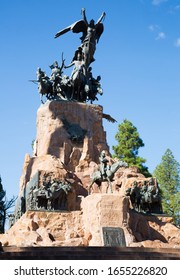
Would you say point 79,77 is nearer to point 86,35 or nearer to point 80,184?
point 86,35

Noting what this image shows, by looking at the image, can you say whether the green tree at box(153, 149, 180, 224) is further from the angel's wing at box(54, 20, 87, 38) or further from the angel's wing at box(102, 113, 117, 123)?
the angel's wing at box(54, 20, 87, 38)

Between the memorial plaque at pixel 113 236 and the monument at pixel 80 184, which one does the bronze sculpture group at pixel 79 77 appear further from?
the memorial plaque at pixel 113 236

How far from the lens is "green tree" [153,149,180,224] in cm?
4269

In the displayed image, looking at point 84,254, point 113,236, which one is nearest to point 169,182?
point 113,236

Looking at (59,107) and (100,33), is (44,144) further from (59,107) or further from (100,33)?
(100,33)

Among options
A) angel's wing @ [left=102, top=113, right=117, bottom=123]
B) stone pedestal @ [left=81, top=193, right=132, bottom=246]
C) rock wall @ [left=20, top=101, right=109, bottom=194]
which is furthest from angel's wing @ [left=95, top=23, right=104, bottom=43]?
stone pedestal @ [left=81, top=193, right=132, bottom=246]

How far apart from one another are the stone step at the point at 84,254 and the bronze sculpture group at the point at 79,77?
15.8 meters

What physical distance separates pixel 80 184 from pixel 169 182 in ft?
66.2

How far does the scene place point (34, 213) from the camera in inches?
924

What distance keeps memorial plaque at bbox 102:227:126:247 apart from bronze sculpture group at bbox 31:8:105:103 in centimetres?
1307

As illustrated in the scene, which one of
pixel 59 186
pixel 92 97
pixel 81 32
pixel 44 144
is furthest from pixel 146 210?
pixel 81 32

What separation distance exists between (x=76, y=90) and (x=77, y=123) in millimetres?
3670

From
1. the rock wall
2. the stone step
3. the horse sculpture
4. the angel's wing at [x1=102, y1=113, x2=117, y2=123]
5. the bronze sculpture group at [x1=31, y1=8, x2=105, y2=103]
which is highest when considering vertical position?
the bronze sculpture group at [x1=31, y1=8, x2=105, y2=103]

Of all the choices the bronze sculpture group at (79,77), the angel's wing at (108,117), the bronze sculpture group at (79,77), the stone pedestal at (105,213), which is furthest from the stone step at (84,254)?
the angel's wing at (108,117)
